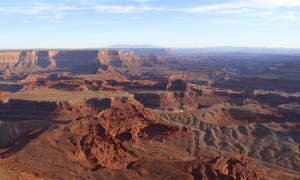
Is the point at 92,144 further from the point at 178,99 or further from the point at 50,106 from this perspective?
the point at 178,99

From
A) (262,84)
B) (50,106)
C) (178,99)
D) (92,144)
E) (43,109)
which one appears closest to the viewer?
(92,144)

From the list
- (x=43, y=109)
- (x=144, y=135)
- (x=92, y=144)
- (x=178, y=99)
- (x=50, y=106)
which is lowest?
(x=178, y=99)

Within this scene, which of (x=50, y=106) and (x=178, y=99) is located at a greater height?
(x=50, y=106)

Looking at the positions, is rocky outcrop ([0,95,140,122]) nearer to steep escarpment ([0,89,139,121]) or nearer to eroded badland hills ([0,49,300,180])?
steep escarpment ([0,89,139,121])

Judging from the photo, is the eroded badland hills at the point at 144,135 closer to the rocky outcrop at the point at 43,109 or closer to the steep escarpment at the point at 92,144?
the steep escarpment at the point at 92,144

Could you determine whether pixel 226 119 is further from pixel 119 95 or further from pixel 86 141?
pixel 86 141

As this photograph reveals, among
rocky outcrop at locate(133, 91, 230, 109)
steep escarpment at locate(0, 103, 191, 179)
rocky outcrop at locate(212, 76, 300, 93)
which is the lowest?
rocky outcrop at locate(212, 76, 300, 93)

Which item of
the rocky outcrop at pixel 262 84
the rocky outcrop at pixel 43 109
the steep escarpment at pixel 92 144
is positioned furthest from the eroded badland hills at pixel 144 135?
the rocky outcrop at pixel 262 84

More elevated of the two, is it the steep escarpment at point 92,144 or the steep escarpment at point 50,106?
the steep escarpment at point 92,144

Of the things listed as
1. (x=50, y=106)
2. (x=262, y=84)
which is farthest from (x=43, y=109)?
(x=262, y=84)

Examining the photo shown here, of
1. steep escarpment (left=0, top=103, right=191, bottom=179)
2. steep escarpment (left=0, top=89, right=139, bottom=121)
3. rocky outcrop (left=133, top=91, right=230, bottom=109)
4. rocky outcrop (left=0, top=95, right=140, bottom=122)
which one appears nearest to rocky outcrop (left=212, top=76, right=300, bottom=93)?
rocky outcrop (left=133, top=91, right=230, bottom=109)

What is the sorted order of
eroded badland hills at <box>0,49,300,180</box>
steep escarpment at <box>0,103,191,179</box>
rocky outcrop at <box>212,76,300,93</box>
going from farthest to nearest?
rocky outcrop at <box>212,76,300,93</box> < eroded badland hills at <box>0,49,300,180</box> < steep escarpment at <box>0,103,191,179</box>
